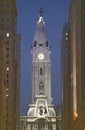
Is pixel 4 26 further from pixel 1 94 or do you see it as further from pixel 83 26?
pixel 83 26

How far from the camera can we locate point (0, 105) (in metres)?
102

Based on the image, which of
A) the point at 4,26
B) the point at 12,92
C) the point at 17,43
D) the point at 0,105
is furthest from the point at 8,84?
the point at 17,43

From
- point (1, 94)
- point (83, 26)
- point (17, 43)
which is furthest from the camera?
point (17, 43)

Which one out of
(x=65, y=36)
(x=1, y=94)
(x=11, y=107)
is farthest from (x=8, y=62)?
(x=1, y=94)

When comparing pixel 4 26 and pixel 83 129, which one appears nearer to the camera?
pixel 83 129

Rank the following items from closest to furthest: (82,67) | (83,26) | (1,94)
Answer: (83,26) → (82,67) → (1,94)

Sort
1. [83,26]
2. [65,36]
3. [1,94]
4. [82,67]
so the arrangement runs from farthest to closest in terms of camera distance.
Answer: [65,36] → [1,94] → [82,67] → [83,26]

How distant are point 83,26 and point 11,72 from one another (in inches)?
2384

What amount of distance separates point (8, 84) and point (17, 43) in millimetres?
50040

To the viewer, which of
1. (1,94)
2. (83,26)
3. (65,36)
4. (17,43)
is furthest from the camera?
(17,43)

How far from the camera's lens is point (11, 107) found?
5202 inches

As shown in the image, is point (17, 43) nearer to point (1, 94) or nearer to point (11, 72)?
point (11, 72)

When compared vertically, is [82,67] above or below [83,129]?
above

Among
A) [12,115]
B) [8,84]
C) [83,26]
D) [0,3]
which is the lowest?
[12,115]
